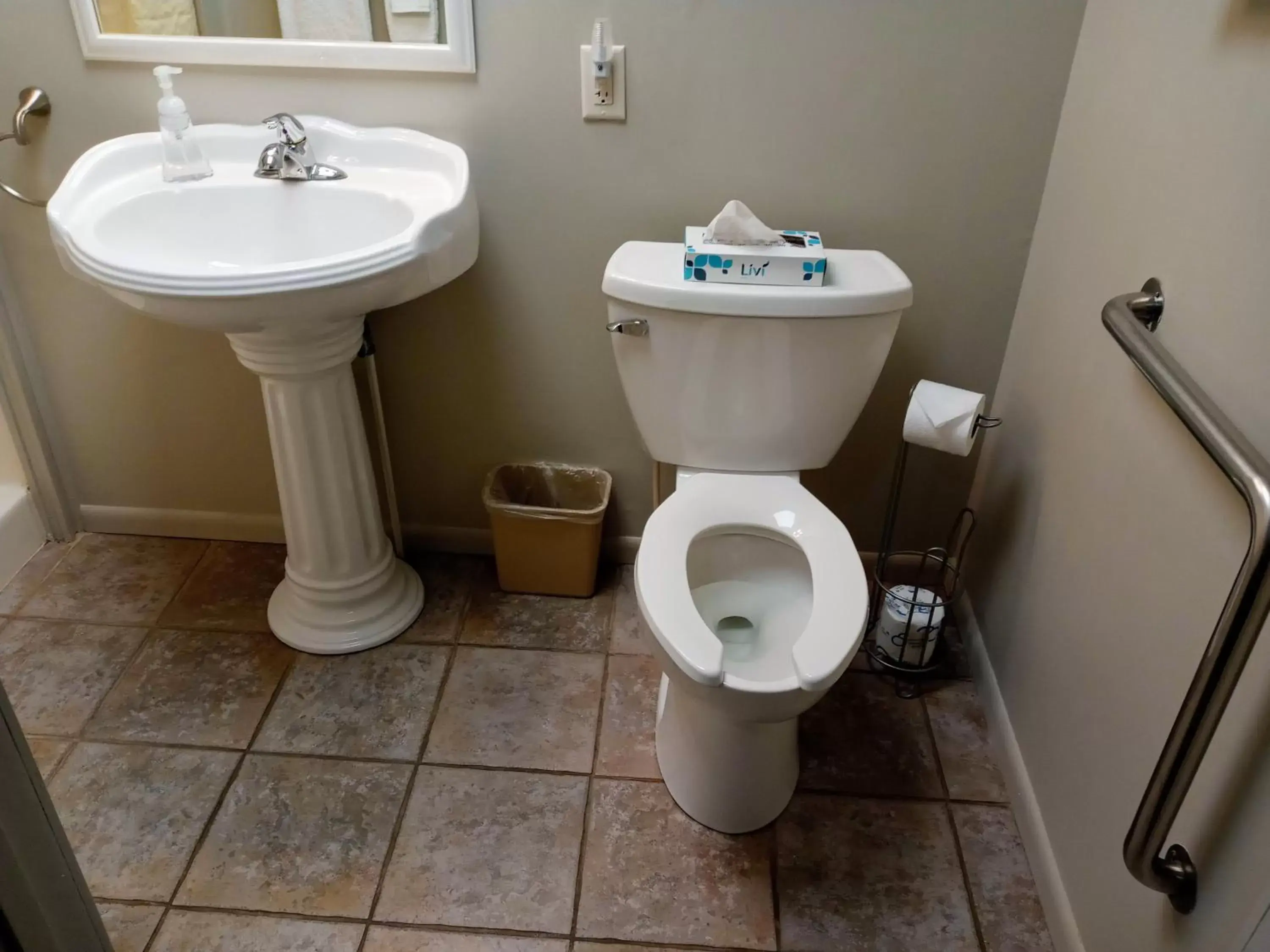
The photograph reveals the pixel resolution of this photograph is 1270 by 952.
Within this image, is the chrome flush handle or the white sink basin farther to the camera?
the chrome flush handle

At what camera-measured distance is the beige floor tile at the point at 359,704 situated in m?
1.52

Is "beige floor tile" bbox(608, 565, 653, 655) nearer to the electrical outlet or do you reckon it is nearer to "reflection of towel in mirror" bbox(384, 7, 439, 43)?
the electrical outlet

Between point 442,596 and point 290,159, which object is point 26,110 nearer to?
point 290,159

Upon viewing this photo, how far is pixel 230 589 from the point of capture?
1.86 metres

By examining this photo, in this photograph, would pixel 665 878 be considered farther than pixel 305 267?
Yes

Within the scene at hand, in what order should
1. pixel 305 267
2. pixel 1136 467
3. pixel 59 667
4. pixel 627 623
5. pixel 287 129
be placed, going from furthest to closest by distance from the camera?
pixel 627 623
pixel 59 667
pixel 287 129
pixel 305 267
pixel 1136 467

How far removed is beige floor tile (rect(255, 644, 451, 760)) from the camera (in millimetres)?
1521

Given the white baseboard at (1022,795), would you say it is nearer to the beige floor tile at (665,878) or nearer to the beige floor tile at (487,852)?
the beige floor tile at (665,878)

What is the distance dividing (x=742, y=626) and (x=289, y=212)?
1015 mm

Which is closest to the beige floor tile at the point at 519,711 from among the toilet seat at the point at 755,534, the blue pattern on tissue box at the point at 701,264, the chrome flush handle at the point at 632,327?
the toilet seat at the point at 755,534

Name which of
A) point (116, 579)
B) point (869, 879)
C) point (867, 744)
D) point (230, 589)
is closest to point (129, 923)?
point (230, 589)

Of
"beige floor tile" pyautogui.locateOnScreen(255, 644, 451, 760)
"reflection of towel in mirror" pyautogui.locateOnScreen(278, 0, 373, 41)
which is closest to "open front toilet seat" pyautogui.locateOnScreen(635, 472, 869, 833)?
"beige floor tile" pyautogui.locateOnScreen(255, 644, 451, 760)

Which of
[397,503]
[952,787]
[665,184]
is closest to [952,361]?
[665,184]

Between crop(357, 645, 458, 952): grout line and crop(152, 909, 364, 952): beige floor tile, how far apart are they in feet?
0.06
